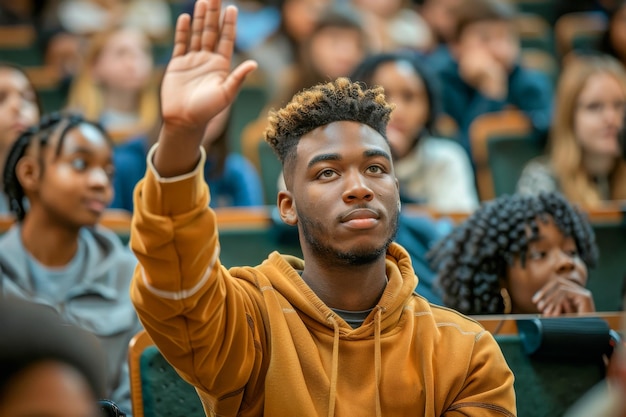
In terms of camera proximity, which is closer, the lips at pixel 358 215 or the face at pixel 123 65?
the lips at pixel 358 215

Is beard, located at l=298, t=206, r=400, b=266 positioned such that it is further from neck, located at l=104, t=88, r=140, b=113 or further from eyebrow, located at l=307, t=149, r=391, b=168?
neck, located at l=104, t=88, r=140, b=113

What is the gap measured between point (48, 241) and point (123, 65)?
6.08 ft

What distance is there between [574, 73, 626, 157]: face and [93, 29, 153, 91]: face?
184cm

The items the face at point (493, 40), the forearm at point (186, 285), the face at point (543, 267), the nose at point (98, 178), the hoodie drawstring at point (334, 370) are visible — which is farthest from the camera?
the face at point (493, 40)

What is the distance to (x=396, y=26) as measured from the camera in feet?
16.7

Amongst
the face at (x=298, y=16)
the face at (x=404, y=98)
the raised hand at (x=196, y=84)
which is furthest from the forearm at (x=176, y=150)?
the face at (x=298, y=16)

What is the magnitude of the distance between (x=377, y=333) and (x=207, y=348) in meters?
0.28

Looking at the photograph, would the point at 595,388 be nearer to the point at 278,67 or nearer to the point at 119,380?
the point at 119,380

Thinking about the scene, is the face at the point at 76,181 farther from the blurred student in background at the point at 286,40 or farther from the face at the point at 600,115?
the blurred student in background at the point at 286,40

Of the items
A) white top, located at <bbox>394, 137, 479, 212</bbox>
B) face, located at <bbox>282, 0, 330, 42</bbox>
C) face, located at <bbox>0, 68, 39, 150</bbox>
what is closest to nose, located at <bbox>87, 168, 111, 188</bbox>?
face, located at <bbox>0, 68, 39, 150</bbox>

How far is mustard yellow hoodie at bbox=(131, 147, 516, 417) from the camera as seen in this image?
1296mm

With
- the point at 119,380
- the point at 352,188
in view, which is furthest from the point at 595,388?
the point at 119,380

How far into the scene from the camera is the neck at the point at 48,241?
2.24 meters

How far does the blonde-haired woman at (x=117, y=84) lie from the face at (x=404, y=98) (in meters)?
1.20
